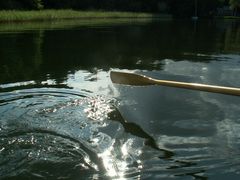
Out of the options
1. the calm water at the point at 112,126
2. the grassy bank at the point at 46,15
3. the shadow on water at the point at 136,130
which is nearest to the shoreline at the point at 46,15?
the grassy bank at the point at 46,15

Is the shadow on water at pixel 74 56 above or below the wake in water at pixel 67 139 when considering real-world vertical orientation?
below

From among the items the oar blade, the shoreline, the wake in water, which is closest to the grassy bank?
the shoreline

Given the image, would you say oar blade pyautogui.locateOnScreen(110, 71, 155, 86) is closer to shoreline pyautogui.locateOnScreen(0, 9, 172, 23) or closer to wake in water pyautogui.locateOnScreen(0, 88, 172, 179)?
wake in water pyautogui.locateOnScreen(0, 88, 172, 179)

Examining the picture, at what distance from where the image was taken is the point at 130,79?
25.8 ft

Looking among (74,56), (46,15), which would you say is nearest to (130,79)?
(74,56)

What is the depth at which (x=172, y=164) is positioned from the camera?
573 cm

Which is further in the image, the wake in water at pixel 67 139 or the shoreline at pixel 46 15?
the shoreline at pixel 46 15

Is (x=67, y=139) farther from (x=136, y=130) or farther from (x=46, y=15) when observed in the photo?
(x=46, y=15)

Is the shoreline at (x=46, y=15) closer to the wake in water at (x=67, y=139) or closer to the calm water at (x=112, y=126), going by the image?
the calm water at (x=112, y=126)

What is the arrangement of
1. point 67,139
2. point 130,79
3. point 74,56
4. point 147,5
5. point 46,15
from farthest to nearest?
point 147,5, point 46,15, point 74,56, point 130,79, point 67,139

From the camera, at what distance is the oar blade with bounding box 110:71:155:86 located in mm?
7645

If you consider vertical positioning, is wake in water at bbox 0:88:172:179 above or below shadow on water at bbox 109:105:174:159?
above

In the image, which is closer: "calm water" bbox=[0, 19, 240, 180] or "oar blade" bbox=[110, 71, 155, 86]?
"calm water" bbox=[0, 19, 240, 180]

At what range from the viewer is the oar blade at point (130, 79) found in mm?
7645
